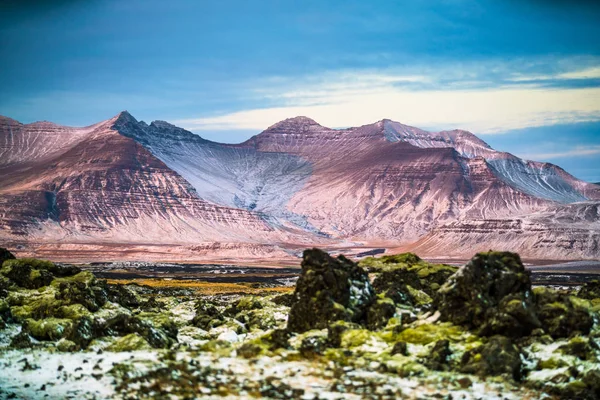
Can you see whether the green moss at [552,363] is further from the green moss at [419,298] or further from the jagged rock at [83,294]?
the jagged rock at [83,294]

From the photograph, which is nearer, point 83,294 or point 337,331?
point 337,331

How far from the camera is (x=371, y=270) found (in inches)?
2279

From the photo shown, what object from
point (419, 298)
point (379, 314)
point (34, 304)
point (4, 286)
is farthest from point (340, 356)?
point (4, 286)

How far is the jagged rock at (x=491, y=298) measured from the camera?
3112 centimetres

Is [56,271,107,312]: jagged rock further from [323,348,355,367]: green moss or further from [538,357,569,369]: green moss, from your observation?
[538,357,569,369]: green moss

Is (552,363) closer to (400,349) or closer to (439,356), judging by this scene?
(439,356)

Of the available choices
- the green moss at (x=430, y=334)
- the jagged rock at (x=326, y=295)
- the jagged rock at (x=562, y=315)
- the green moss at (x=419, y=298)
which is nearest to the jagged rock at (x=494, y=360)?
the green moss at (x=430, y=334)

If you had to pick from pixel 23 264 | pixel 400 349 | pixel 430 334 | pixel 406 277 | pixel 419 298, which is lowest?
pixel 400 349

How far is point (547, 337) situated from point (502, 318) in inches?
62.8

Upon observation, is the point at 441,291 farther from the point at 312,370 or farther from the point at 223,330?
the point at 223,330

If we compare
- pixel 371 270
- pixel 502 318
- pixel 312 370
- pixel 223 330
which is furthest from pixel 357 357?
pixel 371 270

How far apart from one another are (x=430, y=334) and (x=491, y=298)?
2919 mm

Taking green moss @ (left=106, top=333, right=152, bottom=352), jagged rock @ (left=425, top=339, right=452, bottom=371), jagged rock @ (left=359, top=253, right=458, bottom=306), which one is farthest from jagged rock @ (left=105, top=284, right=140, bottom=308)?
jagged rock @ (left=425, top=339, right=452, bottom=371)

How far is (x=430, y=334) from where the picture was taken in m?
31.4
